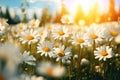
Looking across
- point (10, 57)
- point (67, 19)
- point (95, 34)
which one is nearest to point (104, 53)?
point (95, 34)

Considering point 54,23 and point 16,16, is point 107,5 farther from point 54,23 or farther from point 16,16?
point 16,16

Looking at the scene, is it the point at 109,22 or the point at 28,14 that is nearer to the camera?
the point at 109,22

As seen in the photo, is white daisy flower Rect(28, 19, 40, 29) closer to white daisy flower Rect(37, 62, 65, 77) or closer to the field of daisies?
the field of daisies

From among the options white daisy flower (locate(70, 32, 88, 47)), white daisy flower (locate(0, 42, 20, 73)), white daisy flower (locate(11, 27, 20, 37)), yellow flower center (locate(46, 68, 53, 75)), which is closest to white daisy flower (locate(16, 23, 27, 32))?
white daisy flower (locate(11, 27, 20, 37))

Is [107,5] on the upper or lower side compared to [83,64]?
upper

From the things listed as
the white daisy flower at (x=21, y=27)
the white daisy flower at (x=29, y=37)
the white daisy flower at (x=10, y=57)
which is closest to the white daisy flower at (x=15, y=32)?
the white daisy flower at (x=21, y=27)

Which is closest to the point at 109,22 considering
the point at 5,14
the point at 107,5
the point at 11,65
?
the point at 107,5

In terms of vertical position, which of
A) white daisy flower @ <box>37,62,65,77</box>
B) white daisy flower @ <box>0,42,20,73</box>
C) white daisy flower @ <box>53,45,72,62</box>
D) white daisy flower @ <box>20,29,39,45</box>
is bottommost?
white daisy flower @ <box>37,62,65,77</box>

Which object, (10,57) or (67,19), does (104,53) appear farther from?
(10,57)

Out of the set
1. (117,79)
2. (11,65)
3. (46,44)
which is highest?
(11,65)
